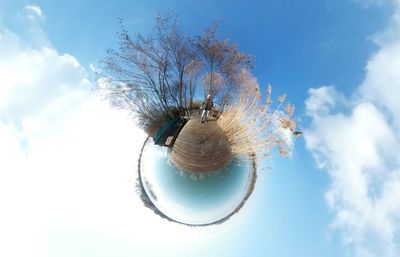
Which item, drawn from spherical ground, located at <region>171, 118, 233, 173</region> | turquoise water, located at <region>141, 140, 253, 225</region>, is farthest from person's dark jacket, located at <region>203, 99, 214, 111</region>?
turquoise water, located at <region>141, 140, 253, 225</region>

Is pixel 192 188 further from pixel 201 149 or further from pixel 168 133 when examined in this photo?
pixel 168 133

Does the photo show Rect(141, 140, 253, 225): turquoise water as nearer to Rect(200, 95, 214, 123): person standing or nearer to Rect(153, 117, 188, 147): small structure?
Rect(153, 117, 188, 147): small structure

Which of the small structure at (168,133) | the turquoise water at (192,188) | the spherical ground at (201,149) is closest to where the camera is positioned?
the spherical ground at (201,149)

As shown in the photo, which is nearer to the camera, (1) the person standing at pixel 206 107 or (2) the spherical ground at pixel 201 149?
(2) the spherical ground at pixel 201 149

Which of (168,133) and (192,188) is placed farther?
(168,133)

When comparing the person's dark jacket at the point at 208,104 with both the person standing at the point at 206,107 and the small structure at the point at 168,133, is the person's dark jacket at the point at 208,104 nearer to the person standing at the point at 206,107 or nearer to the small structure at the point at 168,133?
the person standing at the point at 206,107

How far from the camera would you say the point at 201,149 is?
2906mm

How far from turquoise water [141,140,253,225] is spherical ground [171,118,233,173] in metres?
0.08

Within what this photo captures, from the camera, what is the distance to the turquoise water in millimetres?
3037

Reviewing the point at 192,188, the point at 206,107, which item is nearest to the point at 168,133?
the point at 206,107

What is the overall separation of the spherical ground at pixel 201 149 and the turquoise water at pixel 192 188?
8cm

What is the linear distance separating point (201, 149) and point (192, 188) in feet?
1.15

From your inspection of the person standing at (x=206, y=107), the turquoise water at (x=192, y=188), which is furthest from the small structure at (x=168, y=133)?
the person standing at (x=206, y=107)

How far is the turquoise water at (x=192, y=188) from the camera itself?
3037 mm
